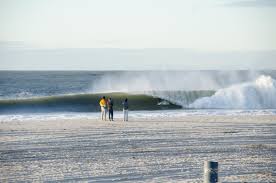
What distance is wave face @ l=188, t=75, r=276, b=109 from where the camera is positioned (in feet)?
130

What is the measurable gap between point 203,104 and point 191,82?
19.9m

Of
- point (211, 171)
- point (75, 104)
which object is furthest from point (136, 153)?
point (75, 104)

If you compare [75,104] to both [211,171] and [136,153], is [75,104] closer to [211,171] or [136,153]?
[136,153]

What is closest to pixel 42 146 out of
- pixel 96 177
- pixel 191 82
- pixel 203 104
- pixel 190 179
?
pixel 96 177

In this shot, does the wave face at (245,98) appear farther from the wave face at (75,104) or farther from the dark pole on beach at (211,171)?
the dark pole on beach at (211,171)

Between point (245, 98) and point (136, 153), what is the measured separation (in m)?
29.9

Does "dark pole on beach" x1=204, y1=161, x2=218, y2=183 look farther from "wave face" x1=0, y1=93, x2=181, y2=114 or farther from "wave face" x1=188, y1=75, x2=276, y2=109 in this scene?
"wave face" x1=188, y1=75, x2=276, y2=109

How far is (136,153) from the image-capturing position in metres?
12.6

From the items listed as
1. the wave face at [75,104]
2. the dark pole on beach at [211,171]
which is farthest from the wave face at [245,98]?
the dark pole on beach at [211,171]

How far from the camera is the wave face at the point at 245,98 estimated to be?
39.6 meters

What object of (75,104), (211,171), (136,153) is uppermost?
(75,104)

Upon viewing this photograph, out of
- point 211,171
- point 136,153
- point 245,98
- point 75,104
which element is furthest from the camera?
point 245,98

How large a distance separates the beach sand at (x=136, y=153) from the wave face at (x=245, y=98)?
2001 centimetres

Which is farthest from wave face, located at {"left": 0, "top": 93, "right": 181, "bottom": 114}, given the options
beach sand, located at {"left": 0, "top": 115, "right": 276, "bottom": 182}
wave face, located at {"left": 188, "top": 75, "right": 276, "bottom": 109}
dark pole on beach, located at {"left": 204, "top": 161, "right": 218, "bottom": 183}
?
dark pole on beach, located at {"left": 204, "top": 161, "right": 218, "bottom": 183}
